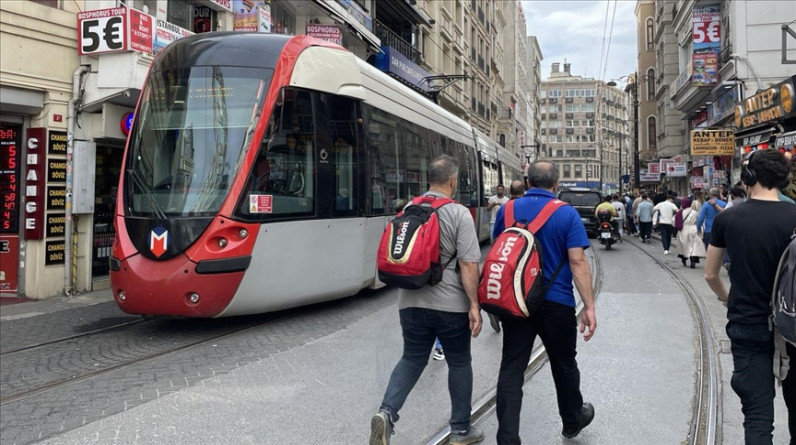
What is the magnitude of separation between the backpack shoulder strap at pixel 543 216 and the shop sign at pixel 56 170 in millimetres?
9026

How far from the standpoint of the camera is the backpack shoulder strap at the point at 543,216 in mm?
3291

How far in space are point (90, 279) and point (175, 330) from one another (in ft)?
14.3

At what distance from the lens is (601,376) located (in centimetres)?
496

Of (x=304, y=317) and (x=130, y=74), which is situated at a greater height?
(x=130, y=74)

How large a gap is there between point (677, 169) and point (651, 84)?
16.0 metres

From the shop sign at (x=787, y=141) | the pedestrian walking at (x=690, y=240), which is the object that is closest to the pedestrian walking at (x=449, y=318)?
the pedestrian walking at (x=690, y=240)

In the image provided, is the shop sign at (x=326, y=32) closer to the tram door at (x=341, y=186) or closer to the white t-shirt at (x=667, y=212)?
the tram door at (x=341, y=186)

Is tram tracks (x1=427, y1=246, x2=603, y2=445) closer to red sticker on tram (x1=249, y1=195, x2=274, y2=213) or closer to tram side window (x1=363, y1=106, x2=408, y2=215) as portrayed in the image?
red sticker on tram (x1=249, y1=195, x2=274, y2=213)

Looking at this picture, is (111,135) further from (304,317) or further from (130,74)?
(304,317)

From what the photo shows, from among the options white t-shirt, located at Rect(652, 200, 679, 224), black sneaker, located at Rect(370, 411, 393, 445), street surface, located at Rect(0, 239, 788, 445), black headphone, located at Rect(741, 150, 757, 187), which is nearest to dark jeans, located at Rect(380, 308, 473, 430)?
black sneaker, located at Rect(370, 411, 393, 445)

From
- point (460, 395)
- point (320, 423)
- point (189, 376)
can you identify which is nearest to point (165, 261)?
point (189, 376)

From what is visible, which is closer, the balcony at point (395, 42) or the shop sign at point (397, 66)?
the shop sign at point (397, 66)

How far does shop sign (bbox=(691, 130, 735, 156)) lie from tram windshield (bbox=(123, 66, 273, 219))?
17047mm

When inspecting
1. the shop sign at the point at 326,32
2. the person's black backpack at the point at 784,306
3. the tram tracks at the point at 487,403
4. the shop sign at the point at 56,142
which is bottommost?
the tram tracks at the point at 487,403
